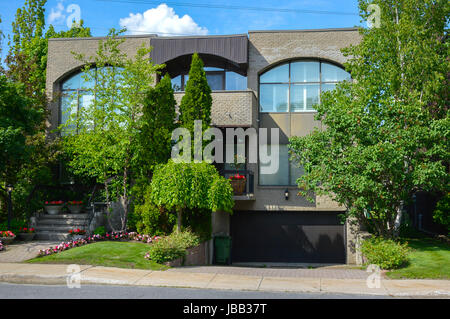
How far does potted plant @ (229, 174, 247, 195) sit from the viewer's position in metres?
17.7

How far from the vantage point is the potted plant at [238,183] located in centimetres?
1770

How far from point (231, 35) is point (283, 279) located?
11.7 meters

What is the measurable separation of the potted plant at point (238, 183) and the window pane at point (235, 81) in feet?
15.4

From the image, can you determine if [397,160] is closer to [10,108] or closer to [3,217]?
[10,108]

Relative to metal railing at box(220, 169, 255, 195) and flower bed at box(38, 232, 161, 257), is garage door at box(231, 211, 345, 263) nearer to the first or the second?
metal railing at box(220, 169, 255, 195)

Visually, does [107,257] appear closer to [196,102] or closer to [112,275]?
[112,275]

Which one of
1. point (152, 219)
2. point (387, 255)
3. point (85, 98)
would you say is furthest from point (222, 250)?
point (85, 98)

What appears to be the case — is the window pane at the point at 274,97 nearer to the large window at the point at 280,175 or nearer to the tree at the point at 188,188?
the large window at the point at 280,175

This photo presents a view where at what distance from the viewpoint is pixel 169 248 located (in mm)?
13211

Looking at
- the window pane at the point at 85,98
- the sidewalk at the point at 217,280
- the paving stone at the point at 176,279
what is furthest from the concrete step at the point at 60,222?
the paving stone at the point at 176,279

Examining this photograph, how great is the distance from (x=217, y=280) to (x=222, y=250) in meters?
6.24

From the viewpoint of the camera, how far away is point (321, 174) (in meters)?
14.4

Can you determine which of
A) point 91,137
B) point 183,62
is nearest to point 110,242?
point 91,137

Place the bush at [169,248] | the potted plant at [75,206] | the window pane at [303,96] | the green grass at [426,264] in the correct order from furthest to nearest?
the window pane at [303,96] → the potted plant at [75,206] → the bush at [169,248] → the green grass at [426,264]
